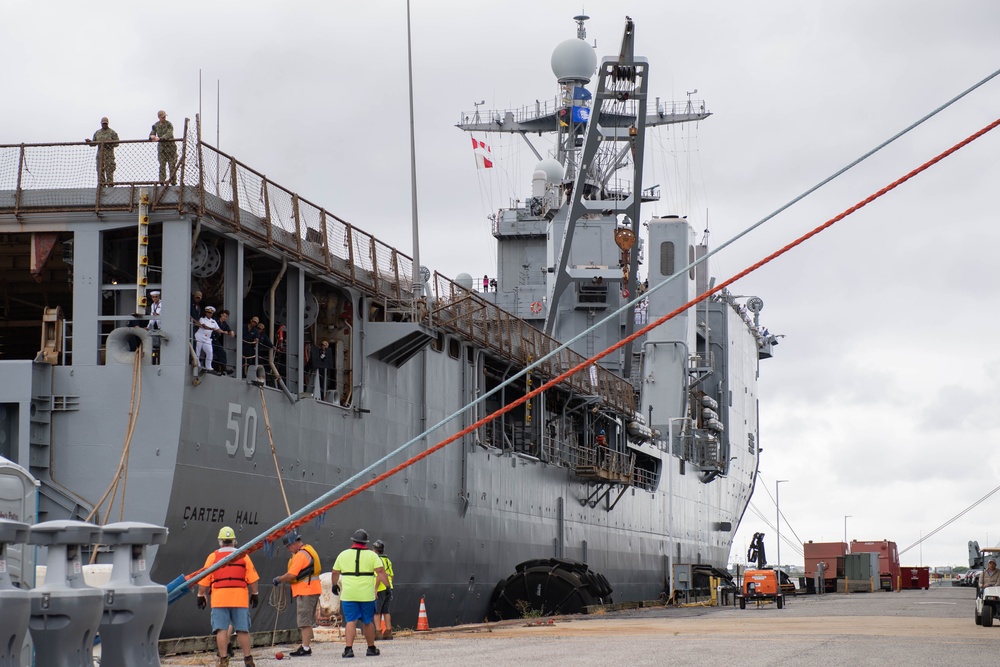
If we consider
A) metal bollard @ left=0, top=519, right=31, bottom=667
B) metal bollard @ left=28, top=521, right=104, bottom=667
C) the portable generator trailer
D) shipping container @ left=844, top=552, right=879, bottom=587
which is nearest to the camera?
metal bollard @ left=0, top=519, right=31, bottom=667

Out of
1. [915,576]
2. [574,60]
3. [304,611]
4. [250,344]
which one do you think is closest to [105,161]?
[250,344]

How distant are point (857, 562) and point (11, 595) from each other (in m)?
58.4

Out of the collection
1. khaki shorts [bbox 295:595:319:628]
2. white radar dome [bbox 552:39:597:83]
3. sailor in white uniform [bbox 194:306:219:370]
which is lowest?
khaki shorts [bbox 295:595:319:628]

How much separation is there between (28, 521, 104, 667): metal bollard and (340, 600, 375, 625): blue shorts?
6.61 m

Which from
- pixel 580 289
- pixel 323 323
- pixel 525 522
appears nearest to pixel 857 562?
pixel 580 289

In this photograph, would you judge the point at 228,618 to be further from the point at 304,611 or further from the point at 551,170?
the point at 551,170

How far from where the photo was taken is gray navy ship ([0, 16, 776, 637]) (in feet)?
58.4

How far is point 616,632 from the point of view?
770 inches

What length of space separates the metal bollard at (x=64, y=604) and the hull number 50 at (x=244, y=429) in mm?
9941

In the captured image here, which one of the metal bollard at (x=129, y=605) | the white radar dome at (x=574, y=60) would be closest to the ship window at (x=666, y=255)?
the white radar dome at (x=574, y=60)

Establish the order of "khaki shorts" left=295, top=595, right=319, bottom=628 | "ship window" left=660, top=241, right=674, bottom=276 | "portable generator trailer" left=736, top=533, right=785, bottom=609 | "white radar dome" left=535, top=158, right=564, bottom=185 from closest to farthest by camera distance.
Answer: "khaki shorts" left=295, top=595, right=319, bottom=628 → "portable generator trailer" left=736, top=533, right=785, bottom=609 → "ship window" left=660, top=241, right=674, bottom=276 → "white radar dome" left=535, top=158, right=564, bottom=185

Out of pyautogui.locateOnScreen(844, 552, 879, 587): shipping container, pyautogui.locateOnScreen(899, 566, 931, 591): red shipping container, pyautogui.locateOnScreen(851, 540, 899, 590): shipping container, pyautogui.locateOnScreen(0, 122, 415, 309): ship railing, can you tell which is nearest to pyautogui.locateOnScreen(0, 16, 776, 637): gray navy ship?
pyautogui.locateOnScreen(0, 122, 415, 309): ship railing

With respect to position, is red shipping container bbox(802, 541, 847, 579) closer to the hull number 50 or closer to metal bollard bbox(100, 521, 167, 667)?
the hull number 50

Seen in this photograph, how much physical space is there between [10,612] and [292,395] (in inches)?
504
